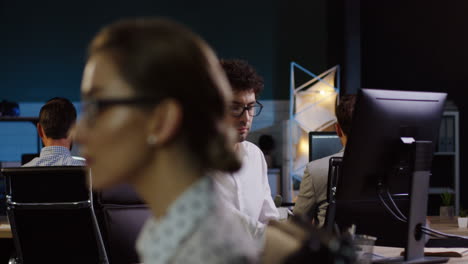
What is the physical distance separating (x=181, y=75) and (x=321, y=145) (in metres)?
3.68

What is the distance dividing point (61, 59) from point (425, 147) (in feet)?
18.2

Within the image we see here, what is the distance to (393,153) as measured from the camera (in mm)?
1911

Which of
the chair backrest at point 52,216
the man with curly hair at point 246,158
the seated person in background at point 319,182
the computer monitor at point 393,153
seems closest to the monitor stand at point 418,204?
the computer monitor at point 393,153

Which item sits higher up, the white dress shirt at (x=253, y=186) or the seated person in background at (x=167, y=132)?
the seated person in background at (x=167, y=132)

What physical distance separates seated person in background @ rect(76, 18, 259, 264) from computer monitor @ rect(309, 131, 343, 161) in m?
3.58

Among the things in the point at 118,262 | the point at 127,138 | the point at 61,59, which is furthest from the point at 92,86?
the point at 61,59

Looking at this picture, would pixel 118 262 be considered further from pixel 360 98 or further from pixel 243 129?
pixel 360 98

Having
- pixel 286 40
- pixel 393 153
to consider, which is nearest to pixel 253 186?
pixel 393 153

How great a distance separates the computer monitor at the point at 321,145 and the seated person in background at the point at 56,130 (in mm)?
1700

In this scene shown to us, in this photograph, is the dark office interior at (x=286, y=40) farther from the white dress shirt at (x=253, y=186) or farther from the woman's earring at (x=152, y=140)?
the woman's earring at (x=152, y=140)

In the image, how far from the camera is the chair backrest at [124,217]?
2666mm

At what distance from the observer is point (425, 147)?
1921 millimetres

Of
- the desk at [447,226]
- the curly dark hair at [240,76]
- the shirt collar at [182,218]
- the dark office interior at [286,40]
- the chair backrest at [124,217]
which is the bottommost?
the desk at [447,226]

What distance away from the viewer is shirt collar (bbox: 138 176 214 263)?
2.43ft
